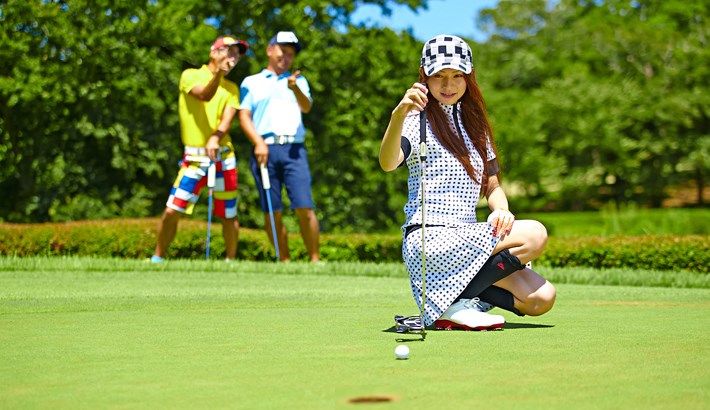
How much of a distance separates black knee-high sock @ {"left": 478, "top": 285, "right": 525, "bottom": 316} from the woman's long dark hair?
589 millimetres

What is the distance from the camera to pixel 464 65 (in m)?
6.03

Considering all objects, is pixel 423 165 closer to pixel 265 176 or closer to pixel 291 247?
pixel 265 176

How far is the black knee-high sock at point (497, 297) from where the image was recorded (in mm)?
6180

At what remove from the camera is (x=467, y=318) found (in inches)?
227

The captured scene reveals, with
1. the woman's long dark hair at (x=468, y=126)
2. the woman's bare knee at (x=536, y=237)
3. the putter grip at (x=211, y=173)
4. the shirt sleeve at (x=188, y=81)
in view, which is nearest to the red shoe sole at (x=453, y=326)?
the woman's bare knee at (x=536, y=237)

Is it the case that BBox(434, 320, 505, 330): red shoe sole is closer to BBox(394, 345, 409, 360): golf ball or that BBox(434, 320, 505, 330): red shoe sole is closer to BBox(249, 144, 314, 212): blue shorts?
BBox(394, 345, 409, 360): golf ball

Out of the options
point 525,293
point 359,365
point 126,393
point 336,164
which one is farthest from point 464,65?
point 336,164

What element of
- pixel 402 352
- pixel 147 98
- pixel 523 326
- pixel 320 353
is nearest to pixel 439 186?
pixel 523 326

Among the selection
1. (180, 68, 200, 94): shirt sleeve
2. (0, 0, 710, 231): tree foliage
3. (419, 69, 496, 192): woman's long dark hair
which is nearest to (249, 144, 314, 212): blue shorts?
(180, 68, 200, 94): shirt sleeve

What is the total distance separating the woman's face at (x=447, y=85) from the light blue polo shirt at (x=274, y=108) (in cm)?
513

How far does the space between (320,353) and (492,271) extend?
1.50 m

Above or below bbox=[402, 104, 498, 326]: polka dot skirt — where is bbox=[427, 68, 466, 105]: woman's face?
above

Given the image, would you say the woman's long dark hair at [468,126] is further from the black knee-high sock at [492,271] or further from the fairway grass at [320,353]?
the fairway grass at [320,353]

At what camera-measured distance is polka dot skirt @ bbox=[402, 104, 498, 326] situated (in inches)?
231
